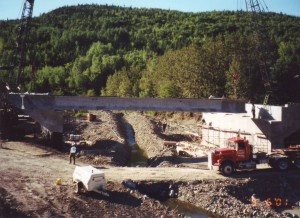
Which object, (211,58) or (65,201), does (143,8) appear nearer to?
(211,58)

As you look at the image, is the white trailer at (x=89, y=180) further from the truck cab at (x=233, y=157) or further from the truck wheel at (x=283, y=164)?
the truck wheel at (x=283, y=164)

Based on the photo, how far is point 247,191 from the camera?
70.5 feet

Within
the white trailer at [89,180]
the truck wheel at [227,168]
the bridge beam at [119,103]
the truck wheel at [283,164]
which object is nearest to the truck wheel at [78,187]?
the white trailer at [89,180]

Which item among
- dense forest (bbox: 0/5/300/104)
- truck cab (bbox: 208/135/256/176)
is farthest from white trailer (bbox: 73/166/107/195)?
dense forest (bbox: 0/5/300/104)

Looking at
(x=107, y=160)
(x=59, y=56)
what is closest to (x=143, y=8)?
(x=59, y=56)

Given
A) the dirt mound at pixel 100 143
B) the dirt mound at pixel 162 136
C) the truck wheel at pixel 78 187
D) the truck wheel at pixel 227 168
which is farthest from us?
the dirt mound at pixel 162 136

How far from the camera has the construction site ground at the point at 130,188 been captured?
17625 millimetres

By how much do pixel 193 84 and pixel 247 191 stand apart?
35.4 metres

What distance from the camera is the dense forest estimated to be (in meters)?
54.0

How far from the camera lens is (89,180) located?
1850cm

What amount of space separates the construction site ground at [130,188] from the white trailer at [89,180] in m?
0.41

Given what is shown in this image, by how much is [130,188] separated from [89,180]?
10.5 feet

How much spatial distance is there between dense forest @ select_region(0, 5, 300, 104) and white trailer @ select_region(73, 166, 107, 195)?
26.3 meters

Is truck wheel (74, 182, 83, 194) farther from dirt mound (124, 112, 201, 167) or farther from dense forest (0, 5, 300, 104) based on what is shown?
dense forest (0, 5, 300, 104)
